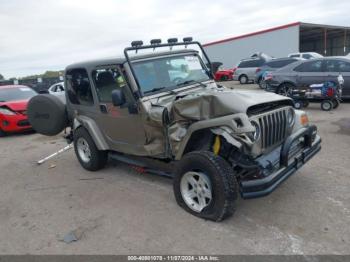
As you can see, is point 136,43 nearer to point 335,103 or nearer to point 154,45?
point 154,45

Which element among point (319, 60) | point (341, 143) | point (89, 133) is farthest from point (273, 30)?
point (89, 133)

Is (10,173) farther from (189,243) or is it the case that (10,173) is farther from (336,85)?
(336,85)

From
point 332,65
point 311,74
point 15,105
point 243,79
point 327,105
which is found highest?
point 332,65

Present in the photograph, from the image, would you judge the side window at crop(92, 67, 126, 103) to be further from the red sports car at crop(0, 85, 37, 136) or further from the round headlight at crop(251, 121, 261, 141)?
the red sports car at crop(0, 85, 37, 136)

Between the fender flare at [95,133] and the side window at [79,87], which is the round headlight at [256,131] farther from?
the side window at [79,87]

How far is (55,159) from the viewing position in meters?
7.04

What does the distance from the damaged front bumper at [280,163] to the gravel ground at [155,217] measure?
0.52m

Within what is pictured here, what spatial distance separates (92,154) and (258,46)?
2908cm

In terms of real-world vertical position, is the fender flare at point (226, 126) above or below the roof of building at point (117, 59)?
below

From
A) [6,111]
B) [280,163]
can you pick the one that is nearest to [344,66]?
[280,163]

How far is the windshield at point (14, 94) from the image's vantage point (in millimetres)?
10586

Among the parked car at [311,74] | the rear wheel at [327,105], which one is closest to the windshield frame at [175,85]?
Answer: the rear wheel at [327,105]

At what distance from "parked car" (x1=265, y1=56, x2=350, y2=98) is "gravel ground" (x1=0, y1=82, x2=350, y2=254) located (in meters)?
5.57

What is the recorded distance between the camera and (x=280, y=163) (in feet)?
11.9
